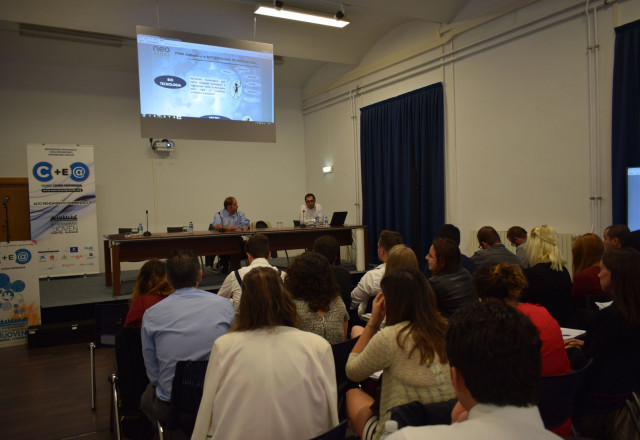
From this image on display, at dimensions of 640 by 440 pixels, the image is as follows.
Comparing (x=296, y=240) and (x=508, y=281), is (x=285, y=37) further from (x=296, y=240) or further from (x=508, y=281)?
(x=508, y=281)

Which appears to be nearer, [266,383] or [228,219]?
[266,383]

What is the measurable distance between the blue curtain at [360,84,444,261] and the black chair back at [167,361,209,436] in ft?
16.1

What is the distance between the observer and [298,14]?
6.68 meters

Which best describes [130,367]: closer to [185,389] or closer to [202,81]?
[185,389]

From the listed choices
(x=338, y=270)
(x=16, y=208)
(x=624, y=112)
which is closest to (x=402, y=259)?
(x=338, y=270)

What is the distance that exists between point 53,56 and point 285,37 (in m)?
4.24

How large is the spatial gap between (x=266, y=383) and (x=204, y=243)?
17.3 feet

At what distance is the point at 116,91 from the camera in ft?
29.4

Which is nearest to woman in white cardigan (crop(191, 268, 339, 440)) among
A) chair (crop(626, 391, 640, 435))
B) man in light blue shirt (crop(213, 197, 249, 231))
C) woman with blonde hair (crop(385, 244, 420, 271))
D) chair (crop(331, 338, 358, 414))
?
chair (crop(331, 338, 358, 414))

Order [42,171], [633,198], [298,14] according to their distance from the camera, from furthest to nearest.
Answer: [42,171] < [298,14] < [633,198]

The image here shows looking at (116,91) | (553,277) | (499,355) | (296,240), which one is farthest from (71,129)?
(499,355)

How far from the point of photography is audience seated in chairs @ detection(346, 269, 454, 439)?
5.31 ft

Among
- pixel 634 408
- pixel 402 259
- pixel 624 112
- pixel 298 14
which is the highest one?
pixel 298 14

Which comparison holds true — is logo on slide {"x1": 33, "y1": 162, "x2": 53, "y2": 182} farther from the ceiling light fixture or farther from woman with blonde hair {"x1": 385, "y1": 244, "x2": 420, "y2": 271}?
woman with blonde hair {"x1": 385, "y1": 244, "x2": 420, "y2": 271}
